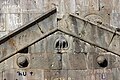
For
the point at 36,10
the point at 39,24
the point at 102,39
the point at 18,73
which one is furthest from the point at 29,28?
the point at 36,10

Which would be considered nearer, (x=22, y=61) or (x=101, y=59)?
(x=22, y=61)

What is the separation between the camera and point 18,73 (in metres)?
15.2

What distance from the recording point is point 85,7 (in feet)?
69.0

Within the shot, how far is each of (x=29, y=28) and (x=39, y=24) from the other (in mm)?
361

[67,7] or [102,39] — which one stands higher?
[67,7]

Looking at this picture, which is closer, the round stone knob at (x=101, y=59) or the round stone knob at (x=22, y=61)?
the round stone knob at (x=22, y=61)

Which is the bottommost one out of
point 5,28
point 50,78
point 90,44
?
point 50,78

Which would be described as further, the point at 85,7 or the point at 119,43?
the point at 85,7

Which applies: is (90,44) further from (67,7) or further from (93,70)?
(67,7)

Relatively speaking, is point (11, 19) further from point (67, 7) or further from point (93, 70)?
point (93, 70)

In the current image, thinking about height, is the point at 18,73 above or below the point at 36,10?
below

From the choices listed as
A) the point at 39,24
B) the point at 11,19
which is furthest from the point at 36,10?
the point at 39,24

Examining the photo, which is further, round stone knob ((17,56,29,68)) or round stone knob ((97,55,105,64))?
round stone knob ((97,55,105,64))

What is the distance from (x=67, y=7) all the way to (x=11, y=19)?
2.66 meters
